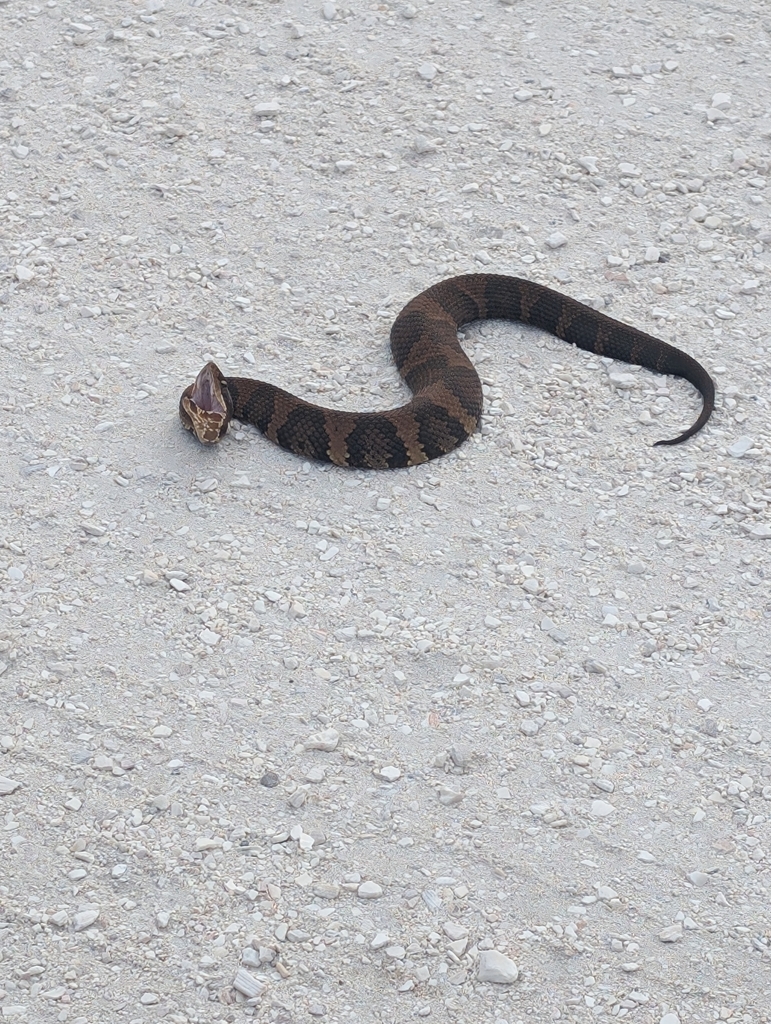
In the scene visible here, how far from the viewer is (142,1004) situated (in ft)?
12.5

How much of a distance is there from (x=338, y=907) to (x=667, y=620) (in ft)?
5.77

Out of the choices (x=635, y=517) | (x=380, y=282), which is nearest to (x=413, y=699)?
(x=635, y=517)

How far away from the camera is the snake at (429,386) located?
579 cm

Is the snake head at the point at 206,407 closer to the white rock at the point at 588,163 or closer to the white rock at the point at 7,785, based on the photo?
the white rock at the point at 7,785

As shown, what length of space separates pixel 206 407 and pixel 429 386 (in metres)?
1.03

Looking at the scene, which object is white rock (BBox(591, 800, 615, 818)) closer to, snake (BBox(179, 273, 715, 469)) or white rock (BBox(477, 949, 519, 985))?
white rock (BBox(477, 949, 519, 985))

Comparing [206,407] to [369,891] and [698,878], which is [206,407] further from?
[698,878]

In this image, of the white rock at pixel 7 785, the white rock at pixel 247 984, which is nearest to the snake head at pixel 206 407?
the white rock at pixel 7 785

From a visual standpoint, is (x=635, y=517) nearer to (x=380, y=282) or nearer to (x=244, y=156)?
(x=380, y=282)

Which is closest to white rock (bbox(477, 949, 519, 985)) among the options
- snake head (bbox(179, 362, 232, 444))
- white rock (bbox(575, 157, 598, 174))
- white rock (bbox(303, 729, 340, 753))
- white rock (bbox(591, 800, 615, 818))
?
white rock (bbox(591, 800, 615, 818))

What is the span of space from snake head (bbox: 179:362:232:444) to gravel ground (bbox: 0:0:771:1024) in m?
0.14

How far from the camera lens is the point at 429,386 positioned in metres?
6.11

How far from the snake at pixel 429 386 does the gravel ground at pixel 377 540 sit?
110mm

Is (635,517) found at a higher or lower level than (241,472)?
higher
